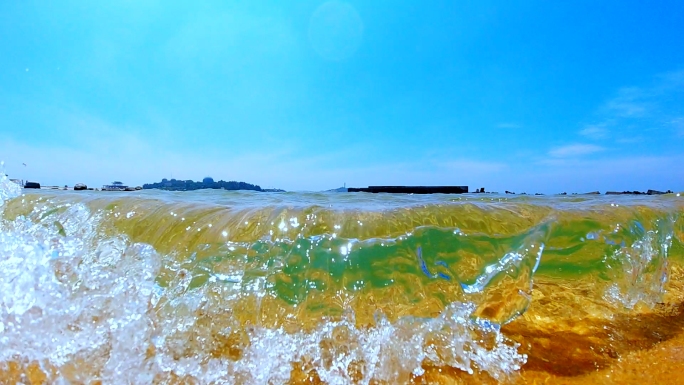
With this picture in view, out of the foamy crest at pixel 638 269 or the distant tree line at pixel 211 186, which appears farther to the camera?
the distant tree line at pixel 211 186

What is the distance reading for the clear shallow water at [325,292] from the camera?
1.66 meters

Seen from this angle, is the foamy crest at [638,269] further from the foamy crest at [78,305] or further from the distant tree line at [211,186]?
the distant tree line at [211,186]

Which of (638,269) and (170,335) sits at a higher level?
(638,269)

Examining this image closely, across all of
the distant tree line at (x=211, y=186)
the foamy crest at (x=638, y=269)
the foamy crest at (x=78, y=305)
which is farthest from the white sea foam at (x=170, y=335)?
the distant tree line at (x=211, y=186)

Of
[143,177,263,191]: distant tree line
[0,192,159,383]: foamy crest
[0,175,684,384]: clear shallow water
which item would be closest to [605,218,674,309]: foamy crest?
[0,175,684,384]: clear shallow water

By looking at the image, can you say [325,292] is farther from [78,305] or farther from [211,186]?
[211,186]

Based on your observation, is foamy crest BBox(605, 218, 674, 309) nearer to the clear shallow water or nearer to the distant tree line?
the clear shallow water

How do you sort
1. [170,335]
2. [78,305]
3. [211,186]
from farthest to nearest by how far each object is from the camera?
1. [211,186]
2. [78,305]
3. [170,335]

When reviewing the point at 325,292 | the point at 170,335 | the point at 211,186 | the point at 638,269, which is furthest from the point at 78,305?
the point at 211,186

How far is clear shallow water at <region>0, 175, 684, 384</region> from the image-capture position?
1.66 m

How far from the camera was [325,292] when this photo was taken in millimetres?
2020

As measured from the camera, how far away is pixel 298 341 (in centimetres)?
174

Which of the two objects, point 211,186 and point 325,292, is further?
point 211,186

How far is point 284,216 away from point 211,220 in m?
0.58
